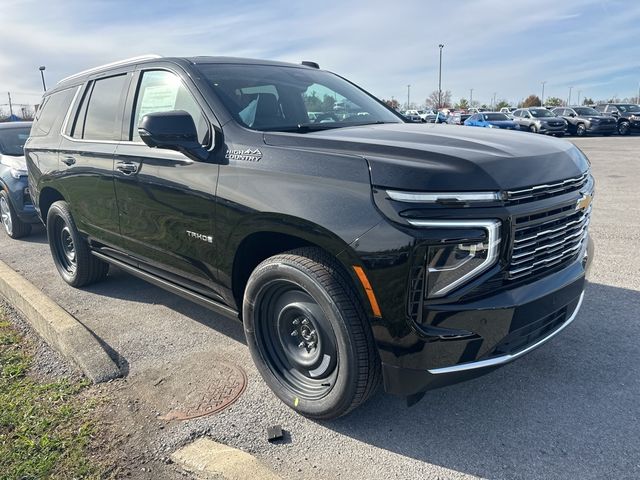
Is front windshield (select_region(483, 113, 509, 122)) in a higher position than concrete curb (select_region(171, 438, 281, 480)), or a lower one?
lower

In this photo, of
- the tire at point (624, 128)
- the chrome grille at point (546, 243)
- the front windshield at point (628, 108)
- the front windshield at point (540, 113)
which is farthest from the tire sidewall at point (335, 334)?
the front windshield at point (628, 108)

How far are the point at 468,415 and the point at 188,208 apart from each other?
2.05m

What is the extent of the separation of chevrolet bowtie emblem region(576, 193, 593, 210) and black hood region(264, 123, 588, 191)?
132 millimetres

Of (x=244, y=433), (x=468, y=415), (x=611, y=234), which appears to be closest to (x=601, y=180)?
(x=611, y=234)

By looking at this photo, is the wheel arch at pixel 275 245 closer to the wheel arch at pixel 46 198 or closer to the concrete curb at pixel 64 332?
the concrete curb at pixel 64 332

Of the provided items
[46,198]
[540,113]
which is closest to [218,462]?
[46,198]

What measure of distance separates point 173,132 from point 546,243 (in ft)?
6.92

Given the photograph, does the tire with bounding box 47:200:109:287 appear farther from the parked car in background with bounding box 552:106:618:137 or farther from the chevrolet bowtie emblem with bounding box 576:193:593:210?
the parked car in background with bounding box 552:106:618:137

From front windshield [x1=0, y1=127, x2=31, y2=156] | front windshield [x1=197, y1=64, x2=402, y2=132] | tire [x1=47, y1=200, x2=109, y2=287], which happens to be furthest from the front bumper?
front windshield [x1=0, y1=127, x2=31, y2=156]

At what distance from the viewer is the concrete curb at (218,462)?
2402 mm

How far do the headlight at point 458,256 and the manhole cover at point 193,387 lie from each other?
5.03 ft

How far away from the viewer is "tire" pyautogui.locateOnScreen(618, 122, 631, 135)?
2965 cm

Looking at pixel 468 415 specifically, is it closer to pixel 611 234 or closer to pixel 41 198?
pixel 611 234

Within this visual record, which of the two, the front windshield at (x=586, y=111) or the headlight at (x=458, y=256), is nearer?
the headlight at (x=458, y=256)
